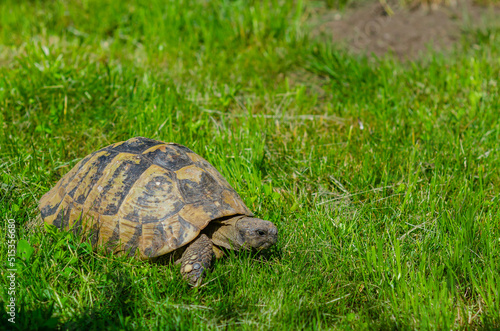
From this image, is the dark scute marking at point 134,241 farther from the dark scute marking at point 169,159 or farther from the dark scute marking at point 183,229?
the dark scute marking at point 169,159

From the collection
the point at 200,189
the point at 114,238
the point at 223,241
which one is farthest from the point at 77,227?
the point at 223,241

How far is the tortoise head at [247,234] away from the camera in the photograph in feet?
8.09

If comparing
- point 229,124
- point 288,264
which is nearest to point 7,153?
point 229,124

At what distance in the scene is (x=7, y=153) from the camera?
325 centimetres

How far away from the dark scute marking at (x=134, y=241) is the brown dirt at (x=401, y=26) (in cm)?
365

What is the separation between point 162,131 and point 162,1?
2.72m

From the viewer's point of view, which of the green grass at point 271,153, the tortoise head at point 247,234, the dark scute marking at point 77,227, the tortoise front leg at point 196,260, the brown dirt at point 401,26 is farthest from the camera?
the brown dirt at point 401,26

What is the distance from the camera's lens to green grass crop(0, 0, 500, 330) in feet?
7.43

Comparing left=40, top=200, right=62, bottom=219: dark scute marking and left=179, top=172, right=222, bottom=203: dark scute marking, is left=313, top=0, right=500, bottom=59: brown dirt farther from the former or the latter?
left=40, top=200, right=62, bottom=219: dark scute marking

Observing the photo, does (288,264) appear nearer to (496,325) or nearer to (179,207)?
(179,207)

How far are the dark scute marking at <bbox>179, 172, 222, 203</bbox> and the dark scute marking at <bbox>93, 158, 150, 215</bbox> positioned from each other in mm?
268

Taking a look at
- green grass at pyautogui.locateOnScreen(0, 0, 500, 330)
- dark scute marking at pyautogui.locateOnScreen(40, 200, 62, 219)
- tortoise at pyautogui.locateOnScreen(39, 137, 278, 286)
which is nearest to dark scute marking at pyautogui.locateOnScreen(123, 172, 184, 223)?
tortoise at pyautogui.locateOnScreen(39, 137, 278, 286)

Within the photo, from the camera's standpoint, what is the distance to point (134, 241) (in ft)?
8.13

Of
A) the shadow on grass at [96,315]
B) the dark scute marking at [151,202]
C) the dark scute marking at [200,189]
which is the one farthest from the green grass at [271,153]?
the dark scute marking at [200,189]
